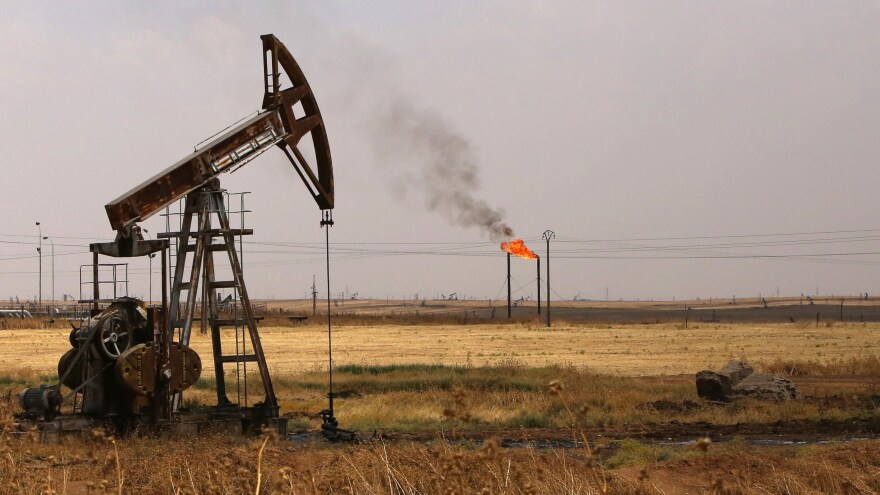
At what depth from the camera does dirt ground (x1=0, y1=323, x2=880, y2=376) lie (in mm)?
45594

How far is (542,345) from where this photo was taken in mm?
59844

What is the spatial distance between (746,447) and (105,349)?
10531 millimetres

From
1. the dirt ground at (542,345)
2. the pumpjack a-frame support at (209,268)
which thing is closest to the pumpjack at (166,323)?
the pumpjack a-frame support at (209,268)

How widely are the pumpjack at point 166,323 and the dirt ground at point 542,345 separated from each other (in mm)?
20583

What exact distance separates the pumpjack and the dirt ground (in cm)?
2058

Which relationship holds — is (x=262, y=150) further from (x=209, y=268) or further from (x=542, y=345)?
(x=542, y=345)

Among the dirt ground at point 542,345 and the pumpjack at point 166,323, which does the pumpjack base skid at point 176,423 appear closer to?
the pumpjack at point 166,323

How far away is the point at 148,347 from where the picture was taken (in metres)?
18.9

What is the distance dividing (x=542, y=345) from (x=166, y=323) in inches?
1653

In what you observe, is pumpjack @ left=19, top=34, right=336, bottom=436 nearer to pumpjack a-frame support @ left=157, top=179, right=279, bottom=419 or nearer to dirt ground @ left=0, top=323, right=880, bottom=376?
pumpjack a-frame support @ left=157, top=179, right=279, bottom=419

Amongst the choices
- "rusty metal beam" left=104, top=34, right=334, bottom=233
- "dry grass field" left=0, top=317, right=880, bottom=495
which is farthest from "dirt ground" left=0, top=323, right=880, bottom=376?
"rusty metal beam" left=104, top=34, right=334, bottom=233

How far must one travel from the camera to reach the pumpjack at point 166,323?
61.6 feet

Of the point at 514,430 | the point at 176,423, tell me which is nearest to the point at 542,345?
the point at 514,430

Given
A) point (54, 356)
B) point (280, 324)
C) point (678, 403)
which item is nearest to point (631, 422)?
point (678, 403)
